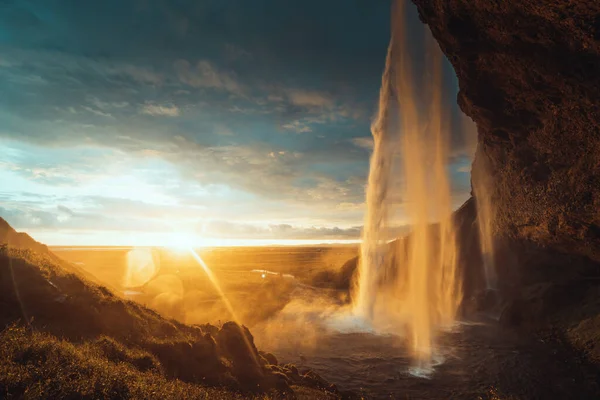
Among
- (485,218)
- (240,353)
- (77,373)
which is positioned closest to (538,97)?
(485,218)

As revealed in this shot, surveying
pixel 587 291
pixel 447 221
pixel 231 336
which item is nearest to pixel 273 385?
pixel 231 336

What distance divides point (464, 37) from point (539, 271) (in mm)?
22718

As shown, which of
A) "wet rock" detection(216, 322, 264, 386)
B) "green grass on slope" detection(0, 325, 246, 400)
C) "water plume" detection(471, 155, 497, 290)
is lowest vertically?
"wet rock" detection(216, 322, 264, 386)

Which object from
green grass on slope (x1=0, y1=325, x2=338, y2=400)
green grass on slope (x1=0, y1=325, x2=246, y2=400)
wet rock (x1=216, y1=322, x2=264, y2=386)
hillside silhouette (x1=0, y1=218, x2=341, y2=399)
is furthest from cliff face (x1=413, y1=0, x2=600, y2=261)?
green grass on slope (x1=0, y1=325, x2=246, y2=400)

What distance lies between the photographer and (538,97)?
57.0 feet

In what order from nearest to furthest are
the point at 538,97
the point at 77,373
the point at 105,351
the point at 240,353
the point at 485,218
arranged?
the point at 77,373
the point at 105,351
the point at 240,353
the point at 538,97
the point at 485,218

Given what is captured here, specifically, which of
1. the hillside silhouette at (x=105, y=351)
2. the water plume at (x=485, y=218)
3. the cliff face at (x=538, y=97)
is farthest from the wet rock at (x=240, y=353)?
the water plume at (x=485, y=218)

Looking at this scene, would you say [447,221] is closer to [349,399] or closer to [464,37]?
[464,37]

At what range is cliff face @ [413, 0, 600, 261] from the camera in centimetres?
1343

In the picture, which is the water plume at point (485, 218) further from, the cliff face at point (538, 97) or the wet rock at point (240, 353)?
the wet rock at point (240, 353)

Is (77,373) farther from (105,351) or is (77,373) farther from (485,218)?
(485,218)

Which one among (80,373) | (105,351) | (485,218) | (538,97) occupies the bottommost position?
(105,351)

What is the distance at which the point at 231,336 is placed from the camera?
1417 centimetres

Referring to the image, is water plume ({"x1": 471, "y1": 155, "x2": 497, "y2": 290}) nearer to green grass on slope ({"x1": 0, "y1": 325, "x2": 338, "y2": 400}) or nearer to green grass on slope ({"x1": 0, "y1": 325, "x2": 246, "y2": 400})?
green grass on slope ({"x1": 0, "y1": 325, "x2": 338, "y2": 400})
